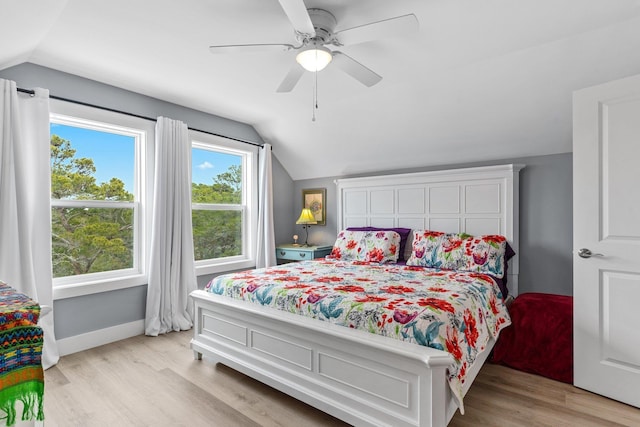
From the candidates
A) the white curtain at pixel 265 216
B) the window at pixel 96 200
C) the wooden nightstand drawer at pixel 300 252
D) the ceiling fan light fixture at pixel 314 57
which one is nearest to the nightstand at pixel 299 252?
the wooden nightstand drawer at pixel 300 252

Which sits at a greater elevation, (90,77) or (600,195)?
(90,77)

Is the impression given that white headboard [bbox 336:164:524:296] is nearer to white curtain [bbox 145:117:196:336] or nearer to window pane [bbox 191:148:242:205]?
window pane [bbox 191:148:242:205]

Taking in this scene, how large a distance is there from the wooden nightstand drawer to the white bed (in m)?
1.38

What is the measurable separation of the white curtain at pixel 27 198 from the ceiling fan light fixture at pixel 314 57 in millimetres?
2138

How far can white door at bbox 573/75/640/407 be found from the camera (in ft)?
6.75

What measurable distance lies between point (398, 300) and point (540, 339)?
134cm

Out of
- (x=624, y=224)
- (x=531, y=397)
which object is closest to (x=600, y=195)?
(x=624, y=224)

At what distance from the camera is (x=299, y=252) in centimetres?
443

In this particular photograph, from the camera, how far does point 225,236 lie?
14.3ft

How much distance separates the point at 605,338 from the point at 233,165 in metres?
4.03

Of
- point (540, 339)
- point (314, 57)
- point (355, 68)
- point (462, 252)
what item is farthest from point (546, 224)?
point (314, 57)

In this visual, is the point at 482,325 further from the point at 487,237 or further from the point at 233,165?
the point at 233,165

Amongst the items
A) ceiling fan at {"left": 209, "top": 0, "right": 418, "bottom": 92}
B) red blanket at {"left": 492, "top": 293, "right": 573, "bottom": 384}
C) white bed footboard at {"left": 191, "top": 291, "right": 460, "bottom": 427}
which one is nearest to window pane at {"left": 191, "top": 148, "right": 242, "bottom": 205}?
white bed footboard at {"left": 191, "top": 291, "right": 460, "bottom": 427}

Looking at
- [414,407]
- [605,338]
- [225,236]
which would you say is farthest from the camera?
[225,236]
